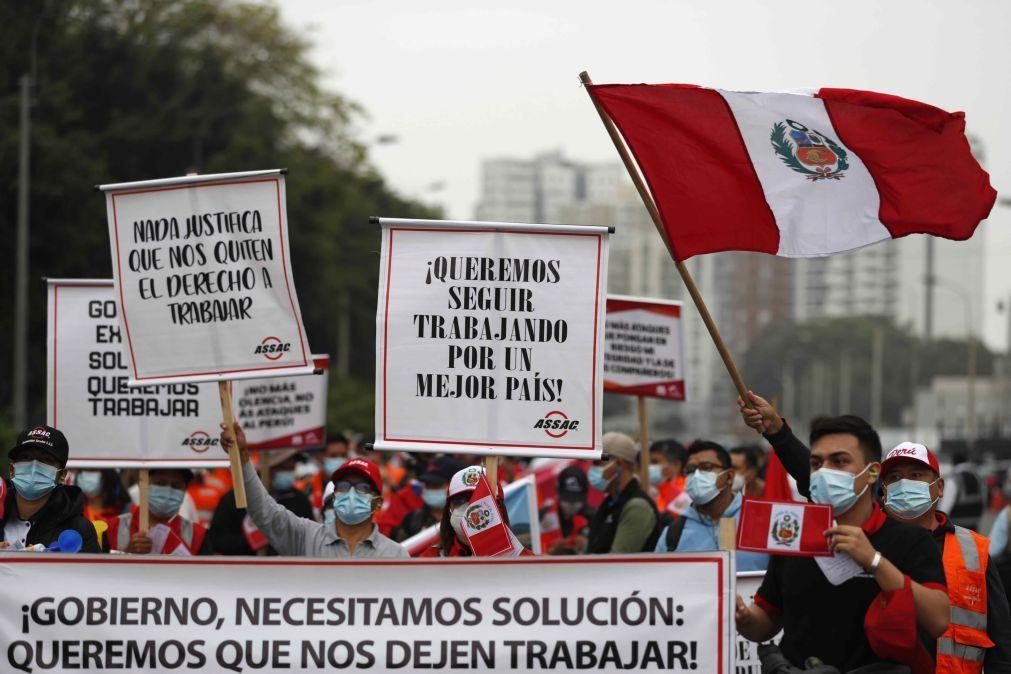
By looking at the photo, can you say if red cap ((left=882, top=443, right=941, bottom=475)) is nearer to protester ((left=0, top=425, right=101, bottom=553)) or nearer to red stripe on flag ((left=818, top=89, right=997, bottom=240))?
red stripe on flag ((left=818, top=89, right=997, bottom=240))

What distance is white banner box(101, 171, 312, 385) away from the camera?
7531 mm

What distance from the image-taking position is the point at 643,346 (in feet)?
39.7

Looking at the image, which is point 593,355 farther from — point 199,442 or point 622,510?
point 199,442

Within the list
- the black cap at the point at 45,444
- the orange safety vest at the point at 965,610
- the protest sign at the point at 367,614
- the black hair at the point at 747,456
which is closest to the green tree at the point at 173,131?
the black hair at the point at 747,456

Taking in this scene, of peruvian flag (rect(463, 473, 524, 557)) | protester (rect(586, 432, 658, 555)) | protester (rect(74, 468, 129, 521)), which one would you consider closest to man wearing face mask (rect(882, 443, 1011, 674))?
peruvian flag (rect(463, 473, 524, 557))

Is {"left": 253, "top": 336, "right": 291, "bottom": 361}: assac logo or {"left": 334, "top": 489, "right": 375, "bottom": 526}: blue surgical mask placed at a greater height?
{"left": 253, "top": 336, "right": 291, "bottom": 361}: assac logo

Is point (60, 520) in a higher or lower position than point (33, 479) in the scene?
lower

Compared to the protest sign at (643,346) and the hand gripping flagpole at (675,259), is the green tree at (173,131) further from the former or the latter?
the hand gripping flagpole at (675,259)

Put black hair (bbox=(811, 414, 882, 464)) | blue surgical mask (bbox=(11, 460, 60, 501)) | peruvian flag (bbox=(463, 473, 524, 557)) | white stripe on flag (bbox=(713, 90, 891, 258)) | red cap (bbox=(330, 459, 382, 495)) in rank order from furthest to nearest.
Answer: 1. white stripe on flag (bbox=(713, 90, 891, 258))
2. red cap (bbox=(330, 459, 382, 495))
3. blue surgical mask (bbox=(11, 460, 60, 501))
4. peruvian flag (bbox=(463, 473, 524, 557))
5. black hair (bbox=(811, 414, 882, 464))

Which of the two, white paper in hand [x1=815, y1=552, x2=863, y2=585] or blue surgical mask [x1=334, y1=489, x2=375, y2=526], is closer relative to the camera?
white paper in hand [x1=815, y1=552, x2=863, y2=585]

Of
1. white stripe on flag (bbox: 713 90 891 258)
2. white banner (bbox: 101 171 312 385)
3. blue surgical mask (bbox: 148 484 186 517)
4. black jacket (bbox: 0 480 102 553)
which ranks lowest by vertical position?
blue surgical mask (bbox: 148 484 186 517)

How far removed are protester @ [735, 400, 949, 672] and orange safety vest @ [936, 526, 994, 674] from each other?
0.92ft

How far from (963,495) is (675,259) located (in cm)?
1478

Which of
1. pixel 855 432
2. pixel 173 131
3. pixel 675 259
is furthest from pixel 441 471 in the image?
pixel 173 131
